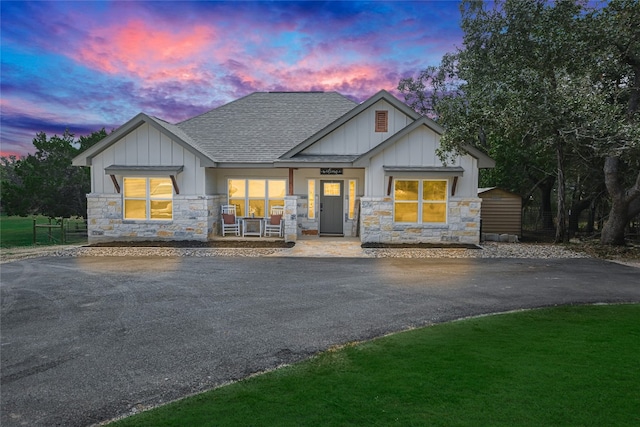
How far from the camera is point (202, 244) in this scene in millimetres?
15273

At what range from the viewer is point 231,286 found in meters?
9.08

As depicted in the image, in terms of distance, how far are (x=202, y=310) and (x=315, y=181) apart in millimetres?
11188

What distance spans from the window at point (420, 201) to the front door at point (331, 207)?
117 inches

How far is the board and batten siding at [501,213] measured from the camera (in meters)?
18.2

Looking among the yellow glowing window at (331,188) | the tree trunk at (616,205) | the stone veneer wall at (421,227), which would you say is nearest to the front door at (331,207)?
the yellow glowing window at (331,188)

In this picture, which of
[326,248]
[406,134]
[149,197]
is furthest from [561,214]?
[149,197]

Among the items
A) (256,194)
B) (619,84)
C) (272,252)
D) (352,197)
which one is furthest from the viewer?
(256,194)

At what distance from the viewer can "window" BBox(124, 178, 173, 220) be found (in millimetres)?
16031

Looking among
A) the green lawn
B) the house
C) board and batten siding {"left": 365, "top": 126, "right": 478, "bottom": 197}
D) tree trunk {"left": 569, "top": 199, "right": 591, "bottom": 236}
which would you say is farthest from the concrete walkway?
tree trunk {"left": 569, "top": 199, "right": 591, "bottom": 236}

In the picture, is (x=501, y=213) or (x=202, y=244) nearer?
(x=202, y=244)

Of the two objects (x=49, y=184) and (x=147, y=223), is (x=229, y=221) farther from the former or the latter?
(x=49, y=184)

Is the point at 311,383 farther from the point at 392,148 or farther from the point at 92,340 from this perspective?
the point at 392,148

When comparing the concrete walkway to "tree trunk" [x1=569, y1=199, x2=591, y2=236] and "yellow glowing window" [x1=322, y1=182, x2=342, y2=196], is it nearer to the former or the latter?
"yellow glowing window" [x1=322, y1=182, x2=342, y2=196]

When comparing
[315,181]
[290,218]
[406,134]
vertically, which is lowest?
[290,218]
